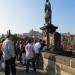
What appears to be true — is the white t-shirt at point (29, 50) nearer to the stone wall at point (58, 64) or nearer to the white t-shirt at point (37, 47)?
the stone wall at point (58, 64)

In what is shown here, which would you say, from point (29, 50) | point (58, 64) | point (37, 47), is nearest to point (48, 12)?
point (37, 47)

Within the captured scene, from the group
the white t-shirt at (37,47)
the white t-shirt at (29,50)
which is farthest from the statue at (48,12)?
the white t-shirt at (29,50)

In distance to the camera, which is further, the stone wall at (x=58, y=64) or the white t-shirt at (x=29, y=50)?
the white t-shirt at (x=29, y=50)

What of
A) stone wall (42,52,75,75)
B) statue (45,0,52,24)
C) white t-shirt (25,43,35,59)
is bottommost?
A: stone wall (42,52,75,75)

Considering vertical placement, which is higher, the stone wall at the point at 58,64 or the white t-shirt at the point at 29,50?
the white t-shirt at the point at 29,50

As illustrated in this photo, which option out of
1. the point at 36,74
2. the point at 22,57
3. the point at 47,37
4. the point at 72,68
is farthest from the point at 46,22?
the point at 72,68

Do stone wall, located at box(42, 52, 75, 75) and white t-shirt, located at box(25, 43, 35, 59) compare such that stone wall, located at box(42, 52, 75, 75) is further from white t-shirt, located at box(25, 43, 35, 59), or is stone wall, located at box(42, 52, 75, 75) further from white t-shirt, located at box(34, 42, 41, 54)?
white t-shirt, located at box(34, 42, 41, 54)

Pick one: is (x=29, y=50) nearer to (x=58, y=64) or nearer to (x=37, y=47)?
(x=37, y=47)

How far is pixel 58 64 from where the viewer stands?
36.1 ft

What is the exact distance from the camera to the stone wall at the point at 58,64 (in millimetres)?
9734

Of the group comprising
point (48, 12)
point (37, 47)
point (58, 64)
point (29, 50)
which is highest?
point (48, 12)

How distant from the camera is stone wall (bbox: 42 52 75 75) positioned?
973cm

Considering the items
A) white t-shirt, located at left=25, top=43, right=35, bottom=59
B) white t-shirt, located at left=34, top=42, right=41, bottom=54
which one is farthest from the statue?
white t-shirt, located at left=25, top=43, right=35, bottom=59

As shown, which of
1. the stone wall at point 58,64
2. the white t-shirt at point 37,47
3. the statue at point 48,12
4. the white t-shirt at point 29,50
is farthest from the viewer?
the statue at point 48,12
